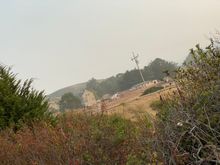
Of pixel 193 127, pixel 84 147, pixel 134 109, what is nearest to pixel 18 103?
pixel 134 109

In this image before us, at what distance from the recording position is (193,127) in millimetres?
4707

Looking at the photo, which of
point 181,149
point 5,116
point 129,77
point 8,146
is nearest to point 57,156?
point 8,146

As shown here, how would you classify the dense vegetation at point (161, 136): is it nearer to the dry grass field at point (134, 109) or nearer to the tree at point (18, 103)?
the dry grass field at point (134, 109)

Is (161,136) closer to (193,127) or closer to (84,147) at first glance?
(193,127)

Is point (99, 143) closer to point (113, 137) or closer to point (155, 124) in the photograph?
point (113, 137)

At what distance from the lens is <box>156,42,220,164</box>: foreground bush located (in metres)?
4.69

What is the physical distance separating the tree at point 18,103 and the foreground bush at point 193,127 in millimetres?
10358

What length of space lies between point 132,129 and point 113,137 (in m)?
0.75

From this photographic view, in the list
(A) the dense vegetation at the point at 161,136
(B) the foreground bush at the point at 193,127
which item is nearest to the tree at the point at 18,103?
(A) the dense vegetation at the point at 161,136

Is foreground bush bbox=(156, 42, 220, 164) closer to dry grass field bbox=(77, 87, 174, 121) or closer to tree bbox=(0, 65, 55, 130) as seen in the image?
dry grass field bbox=(77, 87, 174, 121)

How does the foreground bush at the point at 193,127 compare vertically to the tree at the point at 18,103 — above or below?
below

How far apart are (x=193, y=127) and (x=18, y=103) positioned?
12337 mm

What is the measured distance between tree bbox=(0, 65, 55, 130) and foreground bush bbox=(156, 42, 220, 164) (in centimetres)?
1036

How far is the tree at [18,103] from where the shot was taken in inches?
622
